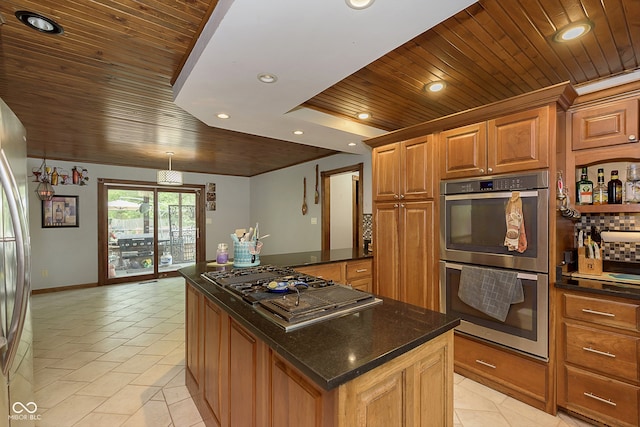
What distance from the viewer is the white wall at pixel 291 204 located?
466cm

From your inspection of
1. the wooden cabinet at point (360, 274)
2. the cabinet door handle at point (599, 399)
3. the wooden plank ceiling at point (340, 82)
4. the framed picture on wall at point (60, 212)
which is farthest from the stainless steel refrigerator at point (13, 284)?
the framed picture on wall at point (60, 212)

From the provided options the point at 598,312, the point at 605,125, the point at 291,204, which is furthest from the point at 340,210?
the point at 598,312

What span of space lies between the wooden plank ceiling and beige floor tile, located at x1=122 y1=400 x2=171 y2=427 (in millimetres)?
2380

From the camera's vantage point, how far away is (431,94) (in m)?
2.50

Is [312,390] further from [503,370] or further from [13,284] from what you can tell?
[503,370]

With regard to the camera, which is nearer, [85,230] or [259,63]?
[259,63]

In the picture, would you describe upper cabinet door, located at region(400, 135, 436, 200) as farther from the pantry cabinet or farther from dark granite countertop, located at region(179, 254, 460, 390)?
dark granite countertop, located at region(179, 254, 460, 390)

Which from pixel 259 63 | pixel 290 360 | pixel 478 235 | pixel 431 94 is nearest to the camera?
pixel 290 360

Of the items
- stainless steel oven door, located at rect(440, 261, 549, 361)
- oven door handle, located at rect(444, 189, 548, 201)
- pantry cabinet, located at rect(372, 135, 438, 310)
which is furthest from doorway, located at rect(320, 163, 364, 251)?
stainless steel oven door, located at rect(440, 261, 549, 361)

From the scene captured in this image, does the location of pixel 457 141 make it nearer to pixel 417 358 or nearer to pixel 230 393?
pixel 417 358

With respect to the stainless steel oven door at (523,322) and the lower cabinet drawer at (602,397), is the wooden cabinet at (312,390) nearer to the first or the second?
the stainless steel oven door at (523,322)

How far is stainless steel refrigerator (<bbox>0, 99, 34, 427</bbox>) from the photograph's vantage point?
1.10m

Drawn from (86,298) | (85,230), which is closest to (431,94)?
(86,298)

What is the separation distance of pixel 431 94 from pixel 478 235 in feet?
4.03
